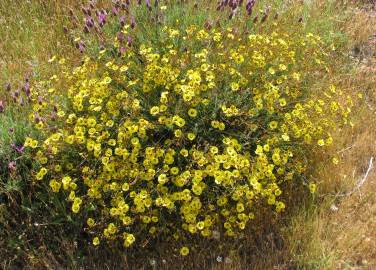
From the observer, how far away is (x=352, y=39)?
500 centimetres

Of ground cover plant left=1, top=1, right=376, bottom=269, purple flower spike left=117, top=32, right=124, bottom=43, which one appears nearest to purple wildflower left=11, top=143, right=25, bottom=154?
ground cover plant left=1, top=1, right=376, bottom=269

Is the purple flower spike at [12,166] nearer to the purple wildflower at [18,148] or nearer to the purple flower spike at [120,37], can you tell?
the purple wildflower at [18,148]

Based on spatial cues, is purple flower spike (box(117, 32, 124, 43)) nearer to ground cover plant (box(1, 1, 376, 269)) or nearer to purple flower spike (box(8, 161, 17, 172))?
ground cover plant (box(1, 1, 376, 269))

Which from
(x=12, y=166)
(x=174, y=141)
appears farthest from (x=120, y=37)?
(x=12, y=166)

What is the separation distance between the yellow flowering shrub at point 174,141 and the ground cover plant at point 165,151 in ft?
0.03

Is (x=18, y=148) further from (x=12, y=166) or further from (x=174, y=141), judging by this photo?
(x=174, y=141)

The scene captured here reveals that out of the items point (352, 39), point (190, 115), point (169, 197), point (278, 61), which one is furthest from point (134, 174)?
point (352, 39)

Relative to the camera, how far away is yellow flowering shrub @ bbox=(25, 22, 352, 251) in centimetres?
281

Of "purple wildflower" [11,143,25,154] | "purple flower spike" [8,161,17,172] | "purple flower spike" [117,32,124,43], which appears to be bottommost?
"purple flower spike" [8,161,17,172]

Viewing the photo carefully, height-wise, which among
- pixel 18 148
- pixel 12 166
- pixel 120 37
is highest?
pixel 120 37

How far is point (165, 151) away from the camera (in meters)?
2.98

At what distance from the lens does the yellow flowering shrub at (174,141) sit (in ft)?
9.23

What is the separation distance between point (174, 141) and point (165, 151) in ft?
0.29

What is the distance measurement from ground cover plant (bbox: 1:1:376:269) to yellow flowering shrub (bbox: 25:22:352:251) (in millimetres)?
10
